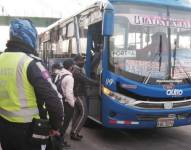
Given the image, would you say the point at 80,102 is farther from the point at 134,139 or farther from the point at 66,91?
the point at 134,139

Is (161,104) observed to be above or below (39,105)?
below

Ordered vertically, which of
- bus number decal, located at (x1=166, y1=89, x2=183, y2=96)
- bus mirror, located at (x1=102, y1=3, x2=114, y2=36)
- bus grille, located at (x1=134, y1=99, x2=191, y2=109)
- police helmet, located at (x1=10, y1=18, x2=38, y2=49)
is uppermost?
bus mirror, located at (x1=102, y1=3, x2=114, y2=36)

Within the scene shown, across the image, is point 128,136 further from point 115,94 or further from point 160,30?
point 160,30

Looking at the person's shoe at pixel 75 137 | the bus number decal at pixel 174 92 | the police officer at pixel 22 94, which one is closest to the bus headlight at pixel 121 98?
the bus number decal at pixel 174 92

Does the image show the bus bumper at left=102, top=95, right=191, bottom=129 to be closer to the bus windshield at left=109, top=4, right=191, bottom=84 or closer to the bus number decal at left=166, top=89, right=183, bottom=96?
the bus number decal at left=166, top=89, right=183, bottom=96

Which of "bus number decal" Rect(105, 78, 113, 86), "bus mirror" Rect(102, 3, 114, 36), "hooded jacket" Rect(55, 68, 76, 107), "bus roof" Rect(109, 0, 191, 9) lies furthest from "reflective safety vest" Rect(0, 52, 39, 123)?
"bus roof" Rect(109, 0, 191, 9)

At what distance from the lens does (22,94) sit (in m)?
3.42

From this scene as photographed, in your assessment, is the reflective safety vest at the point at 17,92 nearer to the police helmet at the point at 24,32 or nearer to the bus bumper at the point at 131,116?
the police helmet at the point at 24,32

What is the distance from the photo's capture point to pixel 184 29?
8.40m

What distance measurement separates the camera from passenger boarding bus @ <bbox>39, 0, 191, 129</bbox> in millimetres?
7609

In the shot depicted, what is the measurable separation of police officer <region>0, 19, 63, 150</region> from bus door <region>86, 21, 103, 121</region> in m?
4.44

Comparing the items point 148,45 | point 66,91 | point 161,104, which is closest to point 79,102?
point 66,91

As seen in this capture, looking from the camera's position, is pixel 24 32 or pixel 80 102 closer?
pixel 24 32

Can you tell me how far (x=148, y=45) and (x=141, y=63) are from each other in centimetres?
40
